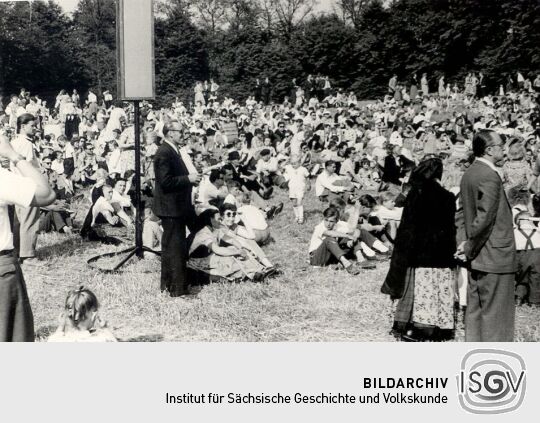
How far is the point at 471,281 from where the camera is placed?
14.6ft

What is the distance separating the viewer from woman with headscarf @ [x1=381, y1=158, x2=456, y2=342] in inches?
192

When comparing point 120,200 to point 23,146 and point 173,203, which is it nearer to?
point 23,146

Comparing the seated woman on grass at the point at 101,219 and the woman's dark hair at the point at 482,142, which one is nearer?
the woman's dark hair at the point at 482,142

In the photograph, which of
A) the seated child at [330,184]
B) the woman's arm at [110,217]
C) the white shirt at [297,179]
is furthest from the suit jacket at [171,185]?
the seated child at [330,184]

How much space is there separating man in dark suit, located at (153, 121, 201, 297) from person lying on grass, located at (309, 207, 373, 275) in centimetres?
196

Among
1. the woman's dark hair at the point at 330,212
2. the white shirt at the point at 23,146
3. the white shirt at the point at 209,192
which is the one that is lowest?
the woman's dark hair at the point at 330,212

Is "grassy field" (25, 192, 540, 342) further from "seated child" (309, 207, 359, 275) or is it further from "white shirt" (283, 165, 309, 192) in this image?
"white shirt" (283, 165, 309, 192)

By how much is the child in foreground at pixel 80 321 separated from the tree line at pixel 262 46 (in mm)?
11052

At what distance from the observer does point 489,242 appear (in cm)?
429

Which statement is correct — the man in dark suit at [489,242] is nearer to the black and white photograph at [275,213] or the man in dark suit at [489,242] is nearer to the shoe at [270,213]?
the black and white photograph at [275,213]

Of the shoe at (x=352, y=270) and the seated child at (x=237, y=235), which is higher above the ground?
the seated child at (x=237, y=235)
